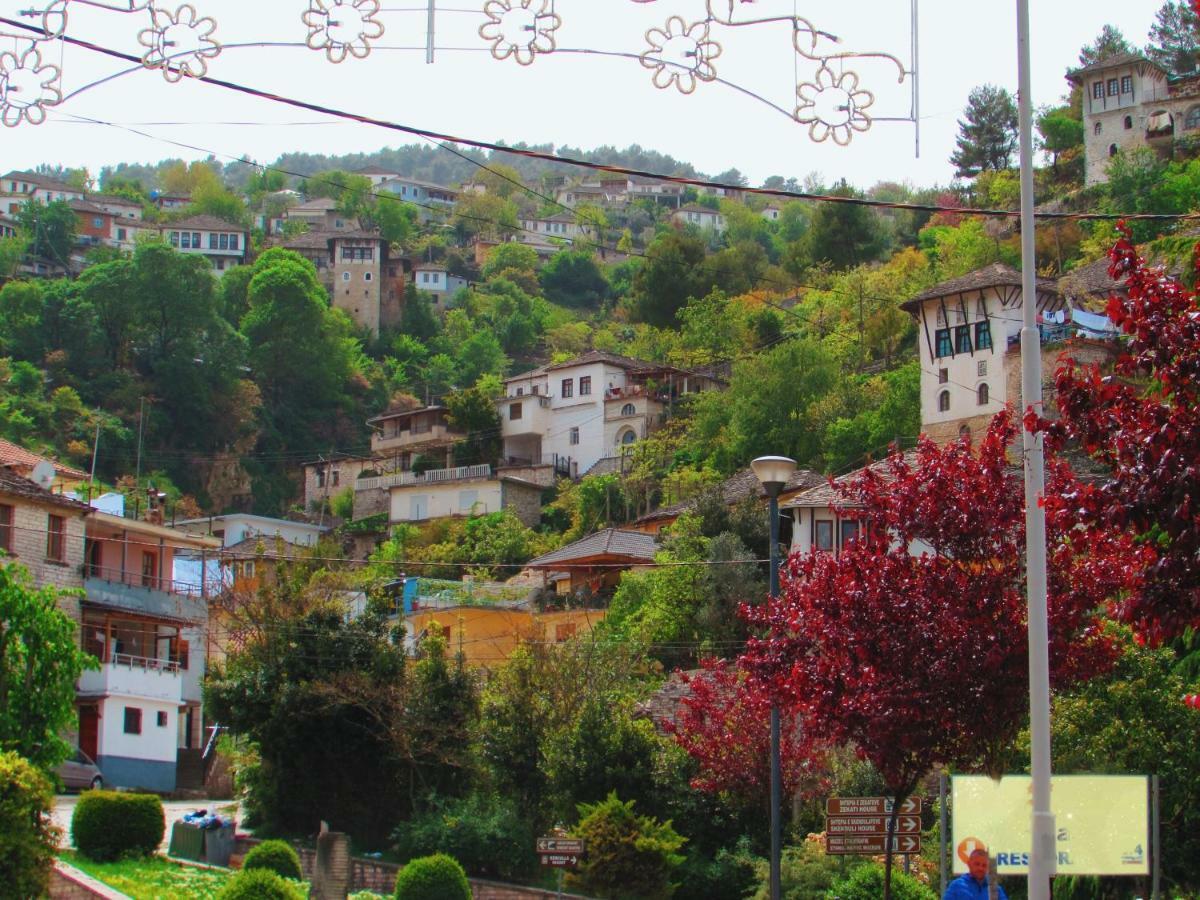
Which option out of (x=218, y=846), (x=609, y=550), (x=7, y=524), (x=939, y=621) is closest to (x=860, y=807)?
(x=939, y=621)

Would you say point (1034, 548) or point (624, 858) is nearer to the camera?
point (1034, 548)

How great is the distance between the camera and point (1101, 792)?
1659cm

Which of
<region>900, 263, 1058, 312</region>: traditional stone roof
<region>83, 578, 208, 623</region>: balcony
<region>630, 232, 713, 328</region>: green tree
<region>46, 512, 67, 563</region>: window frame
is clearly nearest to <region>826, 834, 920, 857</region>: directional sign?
<region>46, 512, 67, 563</region>: window frame

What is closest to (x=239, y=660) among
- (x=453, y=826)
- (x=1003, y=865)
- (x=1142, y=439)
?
(x=453, y=826)

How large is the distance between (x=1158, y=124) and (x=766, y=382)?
43.2 m

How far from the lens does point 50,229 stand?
146 metres

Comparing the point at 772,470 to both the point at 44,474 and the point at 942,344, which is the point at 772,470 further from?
the point at 942,344

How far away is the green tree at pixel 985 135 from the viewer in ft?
395

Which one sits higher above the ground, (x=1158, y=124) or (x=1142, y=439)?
(x=1158, y=124)

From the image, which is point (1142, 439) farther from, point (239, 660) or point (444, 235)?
point (444, 235)

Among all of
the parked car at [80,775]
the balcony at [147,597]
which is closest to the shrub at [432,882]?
the parked car at [80,775]

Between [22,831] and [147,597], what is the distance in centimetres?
3521

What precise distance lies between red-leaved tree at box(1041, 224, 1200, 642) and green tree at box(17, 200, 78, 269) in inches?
5636

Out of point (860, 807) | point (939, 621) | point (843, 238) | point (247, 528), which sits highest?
point (843, 238)
